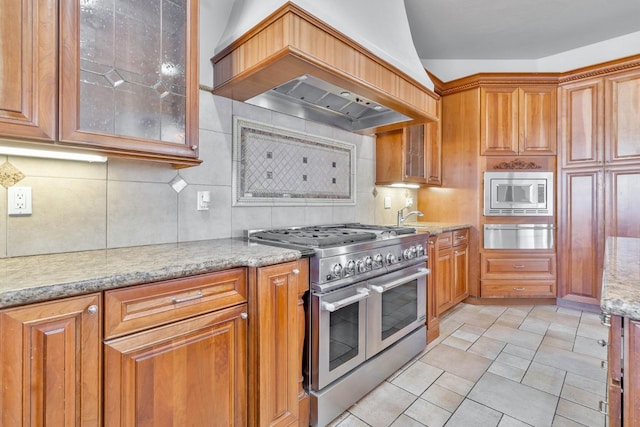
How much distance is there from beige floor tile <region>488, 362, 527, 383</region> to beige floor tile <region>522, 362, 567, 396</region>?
0.11 feet

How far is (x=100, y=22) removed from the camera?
4.06 ft

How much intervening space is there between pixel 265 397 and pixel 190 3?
186 centimetres

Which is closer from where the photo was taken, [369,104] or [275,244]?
[275,244]

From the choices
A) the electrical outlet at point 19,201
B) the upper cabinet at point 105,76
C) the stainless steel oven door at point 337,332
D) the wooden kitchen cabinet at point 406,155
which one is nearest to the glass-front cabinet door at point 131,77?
the upper cabinet at point 105,76

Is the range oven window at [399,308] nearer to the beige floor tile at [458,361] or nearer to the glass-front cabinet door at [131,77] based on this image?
the beige floor tile at [458,361]

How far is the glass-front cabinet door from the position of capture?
1.17m

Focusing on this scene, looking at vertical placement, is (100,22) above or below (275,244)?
above

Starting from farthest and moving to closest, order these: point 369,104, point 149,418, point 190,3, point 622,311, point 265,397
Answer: point 369,104
point 190,3
point 265,397
point 149,418
point 622,311

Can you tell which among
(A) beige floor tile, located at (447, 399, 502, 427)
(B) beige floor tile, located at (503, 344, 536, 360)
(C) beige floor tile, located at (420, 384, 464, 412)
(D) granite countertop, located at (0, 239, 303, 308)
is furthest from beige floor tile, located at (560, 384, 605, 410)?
(D) granite countertop, located at (0, 239, 303, 308)

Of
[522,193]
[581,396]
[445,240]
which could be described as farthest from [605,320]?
[522,193]

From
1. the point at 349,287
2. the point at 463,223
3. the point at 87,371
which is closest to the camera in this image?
the point at 87,371

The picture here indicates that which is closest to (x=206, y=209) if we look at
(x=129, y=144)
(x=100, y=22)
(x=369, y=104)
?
(x=129, y=144)

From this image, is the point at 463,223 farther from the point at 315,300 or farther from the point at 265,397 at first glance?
the point at 265,397

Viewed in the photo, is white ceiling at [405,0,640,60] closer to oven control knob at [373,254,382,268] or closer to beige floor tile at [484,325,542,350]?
oven control knob at [373,254,382,268]
